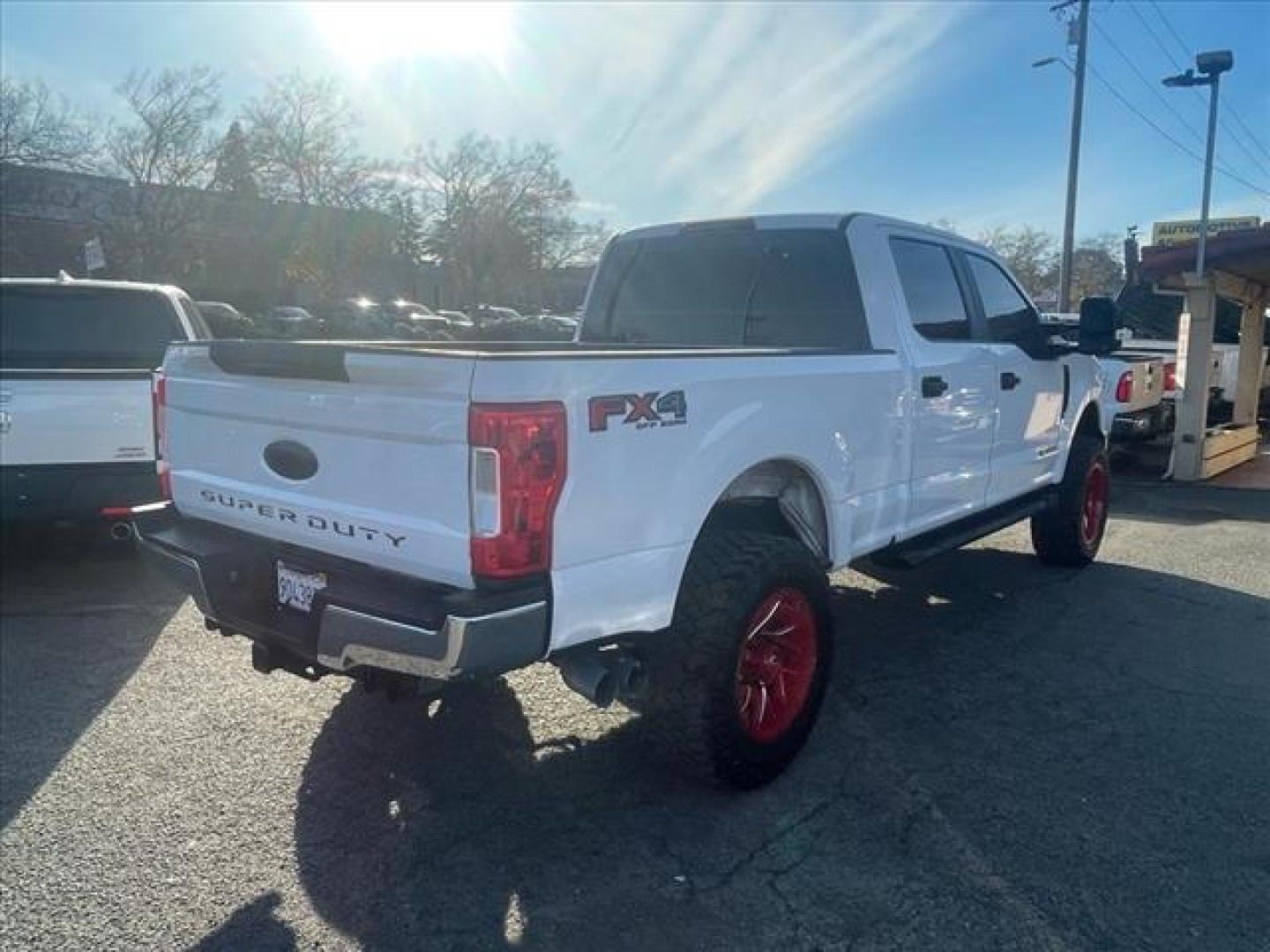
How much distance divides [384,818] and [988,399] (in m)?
3.61

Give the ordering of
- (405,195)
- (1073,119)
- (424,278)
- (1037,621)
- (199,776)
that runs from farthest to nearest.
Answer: (424,278)
(405,195)
(1073,119)
(1037,621)
(199,776)

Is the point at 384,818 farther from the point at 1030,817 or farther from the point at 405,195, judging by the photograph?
the point at 405,195

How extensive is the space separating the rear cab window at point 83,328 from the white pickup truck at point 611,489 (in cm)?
266

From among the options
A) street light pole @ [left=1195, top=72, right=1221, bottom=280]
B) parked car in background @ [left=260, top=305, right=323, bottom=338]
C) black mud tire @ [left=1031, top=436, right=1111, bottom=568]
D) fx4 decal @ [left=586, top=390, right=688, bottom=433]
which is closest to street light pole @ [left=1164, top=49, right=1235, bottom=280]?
street light pole @ [left=1195, top=72, right=1221, bottom=280]

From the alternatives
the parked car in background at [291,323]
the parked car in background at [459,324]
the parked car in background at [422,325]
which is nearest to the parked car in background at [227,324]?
the parked car in background at [291,323]

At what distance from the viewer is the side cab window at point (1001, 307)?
5207 millimetres

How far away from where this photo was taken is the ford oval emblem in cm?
297

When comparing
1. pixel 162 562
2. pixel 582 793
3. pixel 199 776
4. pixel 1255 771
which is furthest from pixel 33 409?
pixel 1255 771

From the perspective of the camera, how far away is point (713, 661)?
3041 mm

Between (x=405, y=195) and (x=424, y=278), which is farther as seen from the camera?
(x=424, y=278)

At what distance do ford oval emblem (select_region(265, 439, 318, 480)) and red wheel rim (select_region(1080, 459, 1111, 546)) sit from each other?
536 cm

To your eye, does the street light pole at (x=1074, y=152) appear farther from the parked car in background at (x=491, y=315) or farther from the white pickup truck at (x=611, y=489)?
the parked car in background at (x=491, y=315)

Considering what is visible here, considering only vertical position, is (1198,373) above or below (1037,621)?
above

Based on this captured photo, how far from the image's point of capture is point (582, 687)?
9.34 ft
